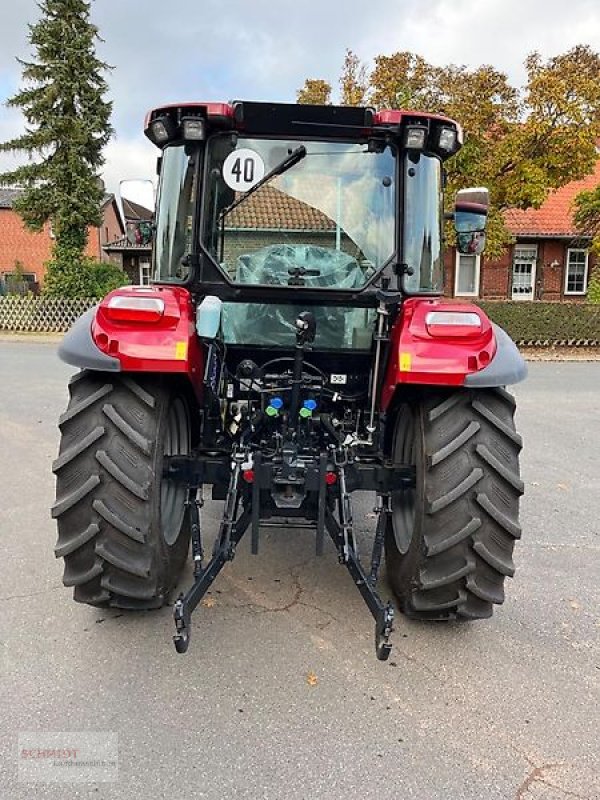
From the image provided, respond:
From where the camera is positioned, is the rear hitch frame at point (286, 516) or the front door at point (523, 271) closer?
the rear hitch frame at point (286, 516)

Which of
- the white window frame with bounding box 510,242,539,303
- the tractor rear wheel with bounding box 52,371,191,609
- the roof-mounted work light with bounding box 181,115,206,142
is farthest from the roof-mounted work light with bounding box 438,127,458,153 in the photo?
the white window frame with bounding box 510,242,539,303

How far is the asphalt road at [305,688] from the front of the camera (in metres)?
2.35

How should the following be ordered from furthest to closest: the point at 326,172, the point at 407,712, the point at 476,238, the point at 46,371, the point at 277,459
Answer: the point at 46,371 → the point at 476,238 → the point at 326,172 → the point at 277,459 → the point at 407,712

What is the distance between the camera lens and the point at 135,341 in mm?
2918

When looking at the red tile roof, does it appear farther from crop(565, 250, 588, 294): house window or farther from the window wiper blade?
the window wiper blade

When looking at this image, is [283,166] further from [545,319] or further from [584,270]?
[584,270]

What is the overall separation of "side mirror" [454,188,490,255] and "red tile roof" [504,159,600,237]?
19769 millimetres

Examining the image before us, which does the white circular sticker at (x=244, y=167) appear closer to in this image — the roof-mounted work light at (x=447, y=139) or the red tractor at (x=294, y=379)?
the red tractor at (x=294, y=379)

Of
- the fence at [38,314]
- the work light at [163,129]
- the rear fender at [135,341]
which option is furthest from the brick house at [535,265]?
the rear fender at [135,341]

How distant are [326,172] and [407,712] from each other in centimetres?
246

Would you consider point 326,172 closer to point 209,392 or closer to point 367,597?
point 209,392

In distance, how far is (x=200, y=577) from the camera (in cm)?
287

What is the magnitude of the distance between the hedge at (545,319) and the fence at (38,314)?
1195 centimetres

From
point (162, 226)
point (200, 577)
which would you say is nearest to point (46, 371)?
point (162, 226)
